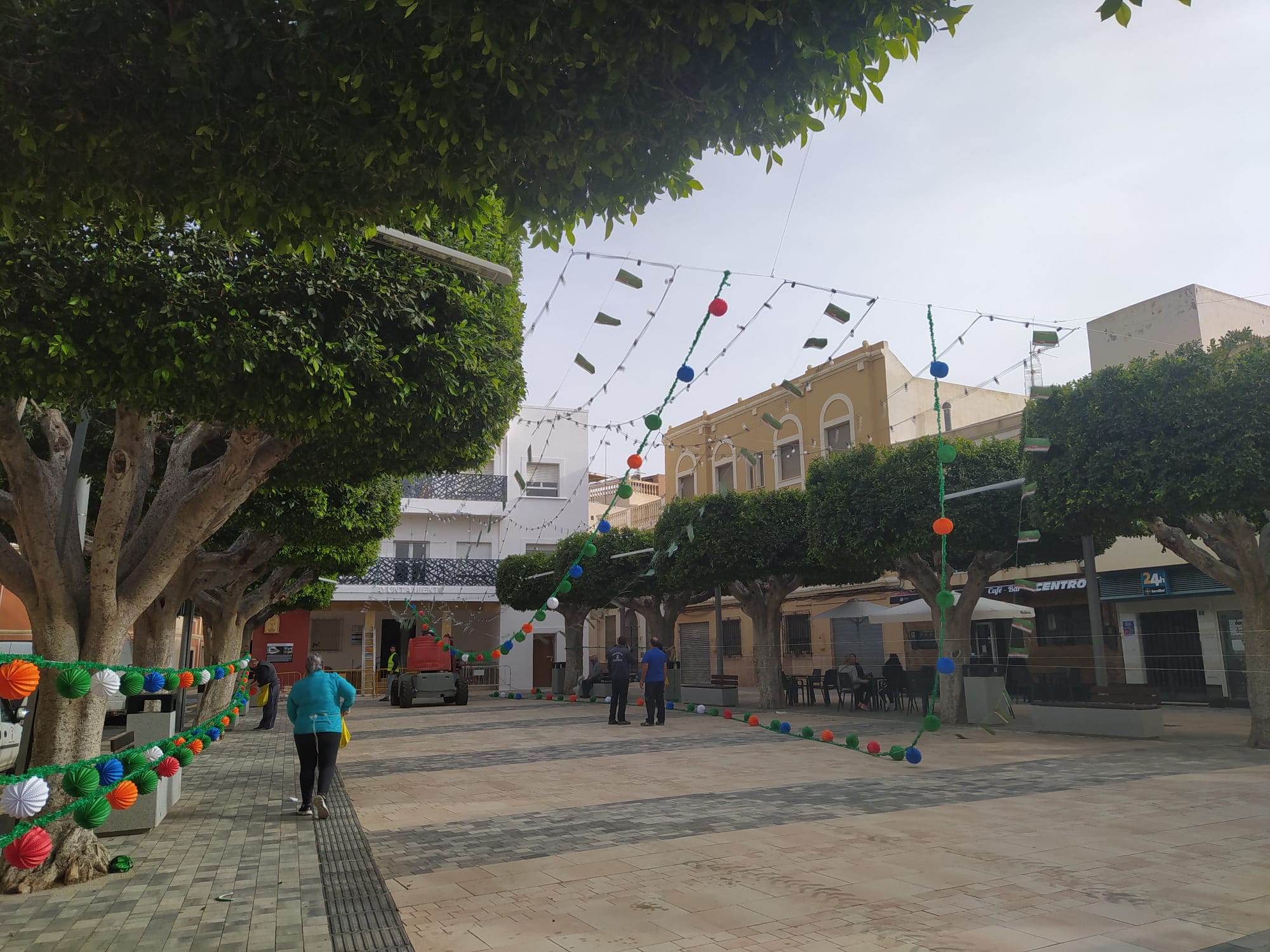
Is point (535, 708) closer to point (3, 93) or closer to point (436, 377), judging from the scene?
point (436, 377)

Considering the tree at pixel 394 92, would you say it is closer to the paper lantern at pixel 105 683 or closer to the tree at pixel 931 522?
the paper lantern at pixel 105 683

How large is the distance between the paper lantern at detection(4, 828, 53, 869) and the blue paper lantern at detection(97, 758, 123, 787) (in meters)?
0.93

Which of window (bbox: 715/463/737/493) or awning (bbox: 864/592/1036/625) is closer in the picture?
awning (bbox: 864/592/1036/625)

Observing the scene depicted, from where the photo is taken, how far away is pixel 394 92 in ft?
11.4

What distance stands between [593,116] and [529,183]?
0.70m

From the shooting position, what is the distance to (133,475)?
281 inches

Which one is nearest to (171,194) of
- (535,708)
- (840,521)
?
(840,521)

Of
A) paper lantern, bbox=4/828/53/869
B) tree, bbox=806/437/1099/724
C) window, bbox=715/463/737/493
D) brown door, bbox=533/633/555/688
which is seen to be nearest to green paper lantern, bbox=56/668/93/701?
paper lantern, bbox=4/828/53/869

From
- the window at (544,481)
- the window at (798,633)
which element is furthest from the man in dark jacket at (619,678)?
the window at (544,481)

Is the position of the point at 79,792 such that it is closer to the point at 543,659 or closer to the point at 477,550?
the point at 477,550

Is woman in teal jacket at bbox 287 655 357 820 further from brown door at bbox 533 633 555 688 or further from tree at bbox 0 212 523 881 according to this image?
brown door at bbox 533 633 555 688

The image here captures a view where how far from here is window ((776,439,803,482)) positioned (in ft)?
98.2

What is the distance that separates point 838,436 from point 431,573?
627 inches

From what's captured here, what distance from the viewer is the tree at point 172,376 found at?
6.26 meters
